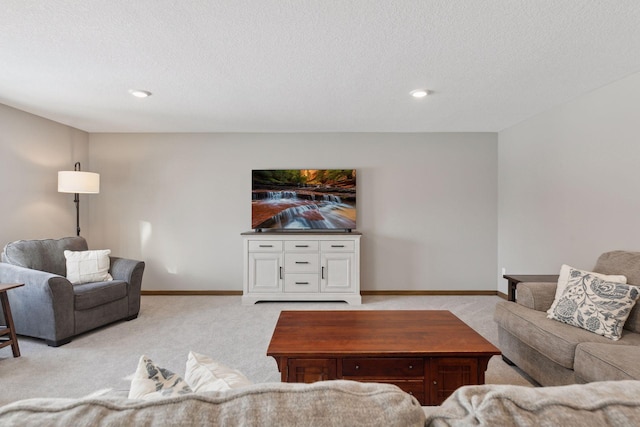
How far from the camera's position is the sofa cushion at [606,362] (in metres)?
1.59

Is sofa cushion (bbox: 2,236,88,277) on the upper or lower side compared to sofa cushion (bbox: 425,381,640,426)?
lower

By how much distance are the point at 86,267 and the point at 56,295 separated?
2.09ft

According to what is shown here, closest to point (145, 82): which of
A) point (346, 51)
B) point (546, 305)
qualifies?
point (346, 51)

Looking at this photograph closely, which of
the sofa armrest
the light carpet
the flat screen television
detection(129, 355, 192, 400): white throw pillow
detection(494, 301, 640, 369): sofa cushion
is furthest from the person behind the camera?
the flat screen television

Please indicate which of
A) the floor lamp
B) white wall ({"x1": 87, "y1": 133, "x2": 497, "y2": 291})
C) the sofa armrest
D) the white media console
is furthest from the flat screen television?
the sofa armrest

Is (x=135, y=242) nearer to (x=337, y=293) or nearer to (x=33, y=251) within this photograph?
(x=33, y=251)

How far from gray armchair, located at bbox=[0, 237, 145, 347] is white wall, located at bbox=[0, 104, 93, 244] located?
530 millimetres

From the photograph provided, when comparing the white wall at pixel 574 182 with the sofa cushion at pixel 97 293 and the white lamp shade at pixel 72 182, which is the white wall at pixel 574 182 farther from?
the white lamp shade at pixel 72 182

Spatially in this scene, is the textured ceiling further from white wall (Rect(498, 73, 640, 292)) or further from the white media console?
the white media console

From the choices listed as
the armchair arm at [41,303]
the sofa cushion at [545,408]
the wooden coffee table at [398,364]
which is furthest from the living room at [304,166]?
the sofa cushion at [545,408]

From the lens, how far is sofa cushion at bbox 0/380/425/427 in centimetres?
49

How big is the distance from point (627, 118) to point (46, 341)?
5306 millimetres

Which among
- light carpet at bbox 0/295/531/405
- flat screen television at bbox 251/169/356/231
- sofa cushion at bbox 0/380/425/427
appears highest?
flat screen television at bbox 251/169/356/231

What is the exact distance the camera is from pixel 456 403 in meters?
0.56
